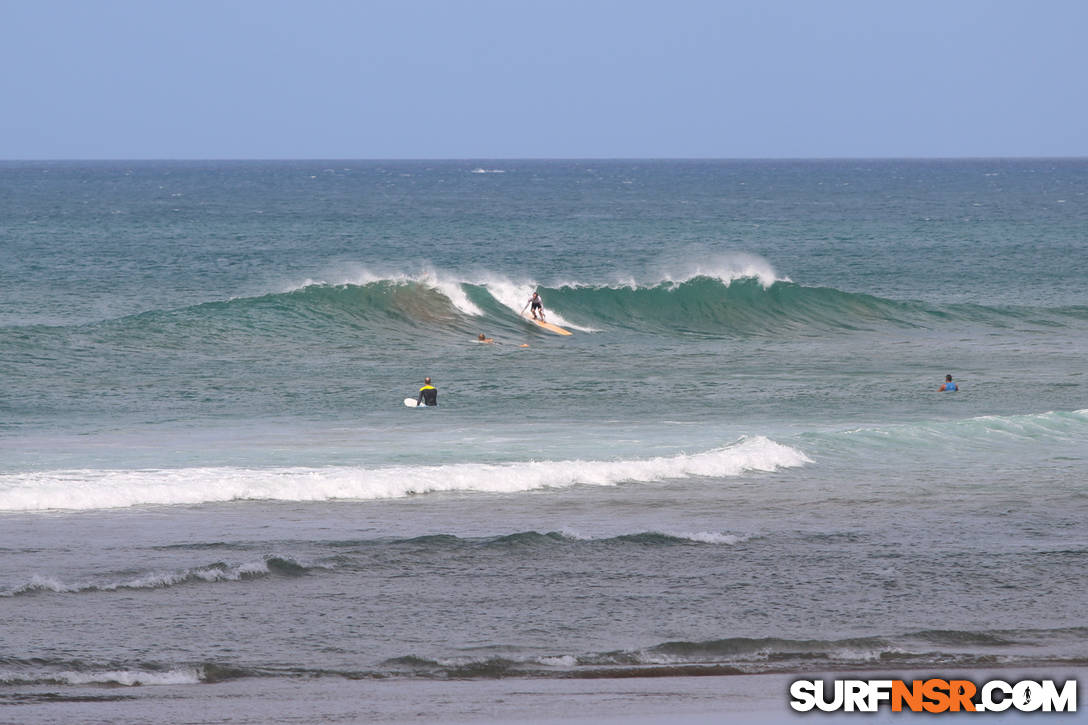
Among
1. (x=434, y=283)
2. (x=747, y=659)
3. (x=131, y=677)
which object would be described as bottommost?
(x=747, y=659)

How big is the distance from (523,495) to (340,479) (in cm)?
253

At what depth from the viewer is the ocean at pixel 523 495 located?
10906 mm

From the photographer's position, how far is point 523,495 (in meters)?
17.8

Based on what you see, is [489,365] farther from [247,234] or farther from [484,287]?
[247,234]

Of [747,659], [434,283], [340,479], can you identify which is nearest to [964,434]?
[340,479]

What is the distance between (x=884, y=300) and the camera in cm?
4444

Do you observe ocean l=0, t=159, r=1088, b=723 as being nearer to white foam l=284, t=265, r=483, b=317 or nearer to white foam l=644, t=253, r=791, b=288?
white foam l=284, t=265, r=483, b=317

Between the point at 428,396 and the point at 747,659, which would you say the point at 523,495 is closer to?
the point at 747,659

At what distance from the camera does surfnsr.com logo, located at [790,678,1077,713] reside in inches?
385

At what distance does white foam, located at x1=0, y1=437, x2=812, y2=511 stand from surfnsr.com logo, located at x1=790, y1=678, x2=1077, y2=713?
8364mm

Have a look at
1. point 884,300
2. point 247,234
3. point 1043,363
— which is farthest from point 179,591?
point 247,234

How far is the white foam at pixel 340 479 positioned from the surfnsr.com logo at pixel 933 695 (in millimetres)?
8364

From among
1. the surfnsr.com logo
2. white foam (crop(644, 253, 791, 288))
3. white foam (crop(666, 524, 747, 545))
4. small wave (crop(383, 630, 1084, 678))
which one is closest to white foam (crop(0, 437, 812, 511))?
white foam (crop(666, 524, 747, 545))

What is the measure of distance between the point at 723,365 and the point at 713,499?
51.8ft
